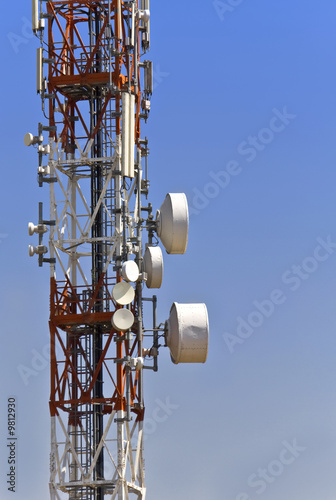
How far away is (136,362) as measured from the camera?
79375 mm

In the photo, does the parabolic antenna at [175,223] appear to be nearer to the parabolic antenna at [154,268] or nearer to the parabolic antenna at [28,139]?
the parabolic antenna at [154,268]

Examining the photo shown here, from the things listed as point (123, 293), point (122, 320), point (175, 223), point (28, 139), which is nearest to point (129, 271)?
point (123, 293)

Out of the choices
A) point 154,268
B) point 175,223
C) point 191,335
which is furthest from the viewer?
point 154,268

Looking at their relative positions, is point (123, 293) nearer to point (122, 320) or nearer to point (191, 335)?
point (122, 320)

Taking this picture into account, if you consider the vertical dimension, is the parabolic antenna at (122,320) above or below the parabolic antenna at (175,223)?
below

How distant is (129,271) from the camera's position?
7894 centimetres

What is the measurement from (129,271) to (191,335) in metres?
4.24

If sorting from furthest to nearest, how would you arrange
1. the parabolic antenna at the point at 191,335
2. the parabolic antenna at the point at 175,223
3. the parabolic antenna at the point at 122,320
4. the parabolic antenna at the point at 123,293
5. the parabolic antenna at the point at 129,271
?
the parabolic antenna at the point at 175,223, the parabolic antenna at the point at 191,335, the parabolic antenna at the point at 129,271, the parabolic antenna at the point at 123,293, the parabolic antenna at the point at 122,320

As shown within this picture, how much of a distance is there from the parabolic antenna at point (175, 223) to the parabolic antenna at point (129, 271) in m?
2.96

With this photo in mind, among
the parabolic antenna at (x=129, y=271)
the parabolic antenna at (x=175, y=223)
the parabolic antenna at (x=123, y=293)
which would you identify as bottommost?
the parabolic antenna at (x=123, y=293)

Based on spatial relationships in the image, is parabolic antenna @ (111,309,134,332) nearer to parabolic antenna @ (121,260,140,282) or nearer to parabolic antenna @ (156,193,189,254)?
parabolic antenna @ (121,260,140,282)

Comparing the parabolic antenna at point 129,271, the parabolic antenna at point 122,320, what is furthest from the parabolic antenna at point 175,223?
the parabolic antenna at point 122,320

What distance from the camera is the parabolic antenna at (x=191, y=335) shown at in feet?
263

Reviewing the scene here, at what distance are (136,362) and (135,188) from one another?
28.0 feet
